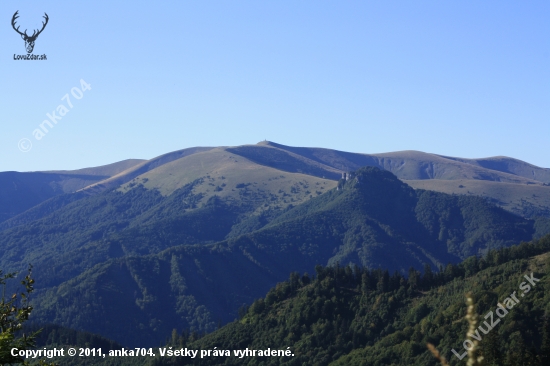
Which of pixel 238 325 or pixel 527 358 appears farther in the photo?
pixel 238 325

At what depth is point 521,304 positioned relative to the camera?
9925 cm

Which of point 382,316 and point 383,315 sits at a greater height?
point 383,315

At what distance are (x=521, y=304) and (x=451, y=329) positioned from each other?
10.1 meters

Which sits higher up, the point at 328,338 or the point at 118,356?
the point at 328,338

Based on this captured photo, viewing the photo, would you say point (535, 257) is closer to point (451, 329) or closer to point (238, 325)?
point (451, 329)

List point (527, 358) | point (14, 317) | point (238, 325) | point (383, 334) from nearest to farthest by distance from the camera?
point (14, 317) → point (527, 358) → point (383, 334) → point (238, 325)

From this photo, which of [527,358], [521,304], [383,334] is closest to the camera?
[527,358]

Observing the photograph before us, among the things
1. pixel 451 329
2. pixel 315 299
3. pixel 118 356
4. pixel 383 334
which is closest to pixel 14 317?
pixel 451 329

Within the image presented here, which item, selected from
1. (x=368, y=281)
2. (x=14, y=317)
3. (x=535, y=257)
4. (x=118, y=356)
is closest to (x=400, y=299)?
(x=368, y=281)

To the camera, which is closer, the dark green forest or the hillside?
the dark green forest

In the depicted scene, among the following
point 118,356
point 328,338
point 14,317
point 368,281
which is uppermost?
point 14,317

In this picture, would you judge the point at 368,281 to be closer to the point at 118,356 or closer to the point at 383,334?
the point at 383,334

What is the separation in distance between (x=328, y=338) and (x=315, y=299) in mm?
10147

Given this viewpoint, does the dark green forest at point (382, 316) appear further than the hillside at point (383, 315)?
No
